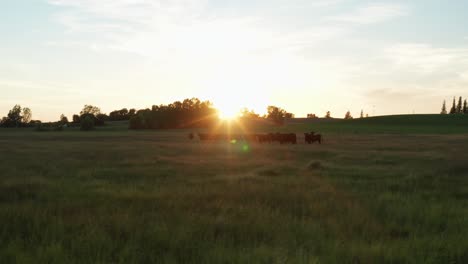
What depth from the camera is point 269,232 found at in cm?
745

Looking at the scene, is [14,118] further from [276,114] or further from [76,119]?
[276,114]

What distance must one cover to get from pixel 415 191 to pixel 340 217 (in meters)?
5.11

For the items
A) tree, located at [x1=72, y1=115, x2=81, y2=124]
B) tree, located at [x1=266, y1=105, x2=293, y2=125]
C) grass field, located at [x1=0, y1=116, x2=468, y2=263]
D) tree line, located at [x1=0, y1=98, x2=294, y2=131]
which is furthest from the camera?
tree, located at [x1=72, y1=115, x2=81, y2=124]

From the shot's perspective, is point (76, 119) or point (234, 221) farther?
point (76, 119)

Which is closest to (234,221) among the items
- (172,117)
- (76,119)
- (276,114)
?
(172,117)

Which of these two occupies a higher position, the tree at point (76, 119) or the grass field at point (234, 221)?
the tree at point (76, 119)

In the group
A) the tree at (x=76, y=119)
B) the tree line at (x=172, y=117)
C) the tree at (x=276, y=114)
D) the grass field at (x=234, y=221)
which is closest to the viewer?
the grass field at (x=234, y=221)

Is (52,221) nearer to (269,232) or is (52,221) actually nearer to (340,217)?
(269,232)

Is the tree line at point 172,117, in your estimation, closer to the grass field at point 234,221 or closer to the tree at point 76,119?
the tree at point 76,119

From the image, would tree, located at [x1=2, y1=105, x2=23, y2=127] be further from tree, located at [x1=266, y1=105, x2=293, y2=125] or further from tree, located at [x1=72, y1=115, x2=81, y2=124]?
tree, located at [x1=266, y1=105, x2=293, y2=125]

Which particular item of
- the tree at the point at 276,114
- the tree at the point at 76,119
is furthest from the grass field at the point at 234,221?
the tree at the point at 76,119

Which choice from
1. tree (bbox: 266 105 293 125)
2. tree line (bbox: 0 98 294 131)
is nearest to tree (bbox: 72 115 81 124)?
tree line (bbox: 0 98 294 131)

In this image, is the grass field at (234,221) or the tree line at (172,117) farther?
the tree line at (172,117)

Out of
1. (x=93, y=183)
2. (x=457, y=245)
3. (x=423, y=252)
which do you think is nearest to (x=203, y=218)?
(x=423, y=252)
